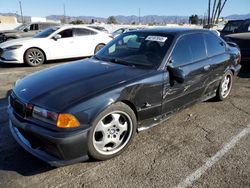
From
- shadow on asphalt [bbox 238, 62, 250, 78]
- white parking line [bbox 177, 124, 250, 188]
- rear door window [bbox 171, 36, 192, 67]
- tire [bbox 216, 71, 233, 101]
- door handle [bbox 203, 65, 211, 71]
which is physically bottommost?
white parking line [bbox 177, 124, 250, 188]

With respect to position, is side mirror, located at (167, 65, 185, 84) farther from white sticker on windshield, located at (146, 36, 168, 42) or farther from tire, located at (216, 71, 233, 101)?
tire, located at (216, 71, 233, 101)

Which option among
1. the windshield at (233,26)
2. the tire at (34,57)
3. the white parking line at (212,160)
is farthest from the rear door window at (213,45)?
the windshield at (233,26)

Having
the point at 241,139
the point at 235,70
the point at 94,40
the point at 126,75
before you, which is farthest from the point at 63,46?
the point at 241,139

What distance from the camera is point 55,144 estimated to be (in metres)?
2.70

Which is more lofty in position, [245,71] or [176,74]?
[176,74]

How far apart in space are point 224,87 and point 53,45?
6.52 meters

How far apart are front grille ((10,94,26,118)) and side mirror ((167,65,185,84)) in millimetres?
1932

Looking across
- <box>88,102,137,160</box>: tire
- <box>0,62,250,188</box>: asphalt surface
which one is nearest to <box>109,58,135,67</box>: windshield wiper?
<box>88,102,137,160</box>: tire

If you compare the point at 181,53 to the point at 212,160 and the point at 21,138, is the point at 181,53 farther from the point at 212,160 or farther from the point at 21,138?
the point at 21,138

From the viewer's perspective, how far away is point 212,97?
198 inches

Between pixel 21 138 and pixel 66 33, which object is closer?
pixel 21 138

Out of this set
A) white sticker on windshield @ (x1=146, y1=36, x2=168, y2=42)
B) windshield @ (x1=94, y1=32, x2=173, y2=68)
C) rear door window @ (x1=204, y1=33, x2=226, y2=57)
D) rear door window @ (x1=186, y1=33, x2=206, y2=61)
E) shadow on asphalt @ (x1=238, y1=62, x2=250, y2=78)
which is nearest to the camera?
windshield @ (x1=94, y1=32, x2=173, y2=68)

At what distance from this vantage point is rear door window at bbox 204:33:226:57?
4659 mm

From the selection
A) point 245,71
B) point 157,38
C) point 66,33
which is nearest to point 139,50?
point 157,38
